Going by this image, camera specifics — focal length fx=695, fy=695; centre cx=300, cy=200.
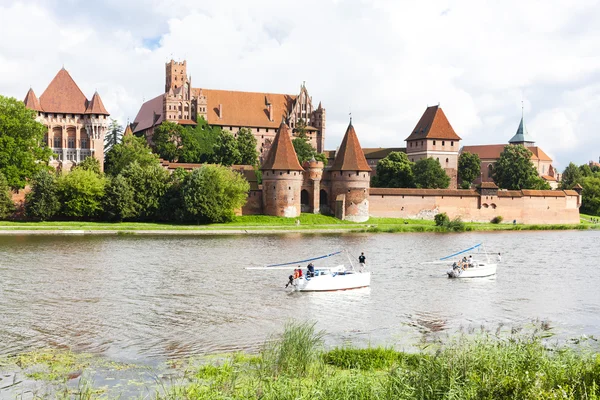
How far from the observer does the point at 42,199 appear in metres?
51.4

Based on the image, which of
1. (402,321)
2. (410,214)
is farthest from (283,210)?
(402,321)

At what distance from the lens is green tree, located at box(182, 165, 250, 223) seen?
5206 cm

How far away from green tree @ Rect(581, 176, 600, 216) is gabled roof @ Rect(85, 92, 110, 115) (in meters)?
55.7

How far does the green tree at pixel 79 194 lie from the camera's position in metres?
52.0

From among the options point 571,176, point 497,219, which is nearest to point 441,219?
point 497,219

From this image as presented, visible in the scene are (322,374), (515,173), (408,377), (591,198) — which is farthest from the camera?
(591,198)

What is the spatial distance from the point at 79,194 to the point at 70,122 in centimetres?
2062

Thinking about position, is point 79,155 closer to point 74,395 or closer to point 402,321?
point 402,321

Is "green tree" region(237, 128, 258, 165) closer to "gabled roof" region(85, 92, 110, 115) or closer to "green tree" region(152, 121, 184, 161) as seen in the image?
"green tree" region(152, 121, 184, 161)

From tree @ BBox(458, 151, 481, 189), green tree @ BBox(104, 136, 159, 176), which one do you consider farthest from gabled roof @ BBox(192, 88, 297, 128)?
tree @ BBox(458, 151, 481, 189)

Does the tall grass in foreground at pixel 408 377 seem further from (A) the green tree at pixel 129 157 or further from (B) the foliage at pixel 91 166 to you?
(B) the foliage at pixel 91 166

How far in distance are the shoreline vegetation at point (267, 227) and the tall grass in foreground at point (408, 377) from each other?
35.6 m

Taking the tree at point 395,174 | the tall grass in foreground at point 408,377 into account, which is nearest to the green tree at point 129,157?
the tree at point 395,174

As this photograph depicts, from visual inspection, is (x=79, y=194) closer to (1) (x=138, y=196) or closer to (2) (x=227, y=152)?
(1) (x=138, y=196)
